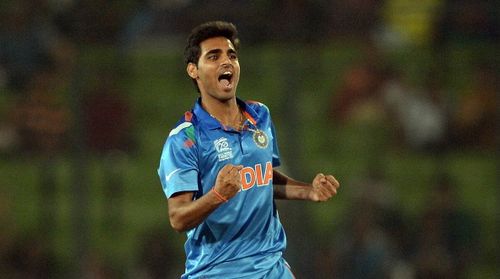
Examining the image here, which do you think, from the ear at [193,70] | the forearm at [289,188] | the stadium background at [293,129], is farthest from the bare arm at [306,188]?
the stadium background at [293,129]

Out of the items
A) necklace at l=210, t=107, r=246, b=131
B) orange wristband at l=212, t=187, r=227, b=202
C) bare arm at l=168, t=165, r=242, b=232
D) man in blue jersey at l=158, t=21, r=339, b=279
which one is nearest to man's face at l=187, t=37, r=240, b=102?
man in blue jersey at l=158, t=21, r=339, b=279

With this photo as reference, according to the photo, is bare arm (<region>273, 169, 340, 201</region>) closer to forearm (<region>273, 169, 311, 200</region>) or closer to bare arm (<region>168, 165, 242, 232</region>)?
forearm (<region>273, 169, 311, 200</region>)

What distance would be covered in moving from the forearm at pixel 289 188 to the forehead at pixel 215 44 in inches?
28.7

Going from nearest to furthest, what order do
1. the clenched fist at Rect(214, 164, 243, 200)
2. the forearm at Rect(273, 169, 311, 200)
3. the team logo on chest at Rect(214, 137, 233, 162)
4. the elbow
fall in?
the clenched fist at Rect(214, 164, 243, 200) → the elbow → the team logo on chest at Rect(214, 137, 233, 162) → the forearm at Rect(273, 169, 311, 200)

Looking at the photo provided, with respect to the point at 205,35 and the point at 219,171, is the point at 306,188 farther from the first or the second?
the point at 205,35

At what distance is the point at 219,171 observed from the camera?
475 centimetres

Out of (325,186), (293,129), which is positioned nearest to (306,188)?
(325,186)

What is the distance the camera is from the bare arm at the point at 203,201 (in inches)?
178

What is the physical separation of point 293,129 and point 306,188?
3286 millimetres

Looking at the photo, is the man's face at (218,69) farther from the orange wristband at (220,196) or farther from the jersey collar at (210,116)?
the orange wristband at (220,196)

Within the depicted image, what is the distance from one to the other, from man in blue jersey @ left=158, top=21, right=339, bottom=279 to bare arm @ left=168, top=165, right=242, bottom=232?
0.4 inches

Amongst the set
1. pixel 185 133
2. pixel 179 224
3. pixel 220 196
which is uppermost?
pixel 185 133

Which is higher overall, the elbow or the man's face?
the man's face

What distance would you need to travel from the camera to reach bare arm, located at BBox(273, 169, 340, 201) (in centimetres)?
499
